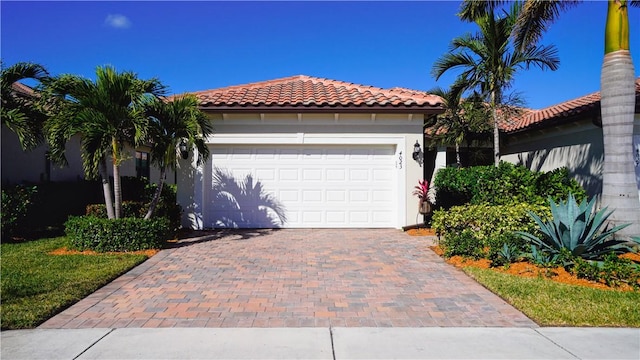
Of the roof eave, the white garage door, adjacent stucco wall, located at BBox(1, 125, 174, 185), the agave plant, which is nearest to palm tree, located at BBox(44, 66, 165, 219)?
adjacent stucco wall, located at BBox(1, 125, 174, 185)

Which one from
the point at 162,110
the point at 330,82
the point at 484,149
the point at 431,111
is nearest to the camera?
the point at 162,110

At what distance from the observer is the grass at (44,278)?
4328 mm

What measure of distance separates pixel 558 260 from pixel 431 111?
5.47 m

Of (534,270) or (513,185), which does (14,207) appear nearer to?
(534,270)

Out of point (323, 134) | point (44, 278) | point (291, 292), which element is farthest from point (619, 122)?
point (44, 278)

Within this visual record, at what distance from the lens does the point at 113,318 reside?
4266mm

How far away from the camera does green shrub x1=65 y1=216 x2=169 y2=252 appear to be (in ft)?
24.8

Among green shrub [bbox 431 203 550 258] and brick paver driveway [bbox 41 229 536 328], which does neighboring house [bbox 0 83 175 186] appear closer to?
brick paver driveway [bbox 41 229 536 328]

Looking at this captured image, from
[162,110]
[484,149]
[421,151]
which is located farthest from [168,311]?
[484,149]

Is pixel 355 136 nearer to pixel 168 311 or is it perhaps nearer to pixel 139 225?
pixel 139 225

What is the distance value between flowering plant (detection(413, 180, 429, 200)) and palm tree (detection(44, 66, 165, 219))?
23.2ft

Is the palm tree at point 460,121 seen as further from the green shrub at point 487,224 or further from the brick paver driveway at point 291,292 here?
the brick paver driveway at point 291,292

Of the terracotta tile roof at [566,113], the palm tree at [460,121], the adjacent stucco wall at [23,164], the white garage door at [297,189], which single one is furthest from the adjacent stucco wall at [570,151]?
the adjacent stucco wall at [23,164]

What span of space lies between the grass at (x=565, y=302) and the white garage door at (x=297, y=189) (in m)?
5.34
